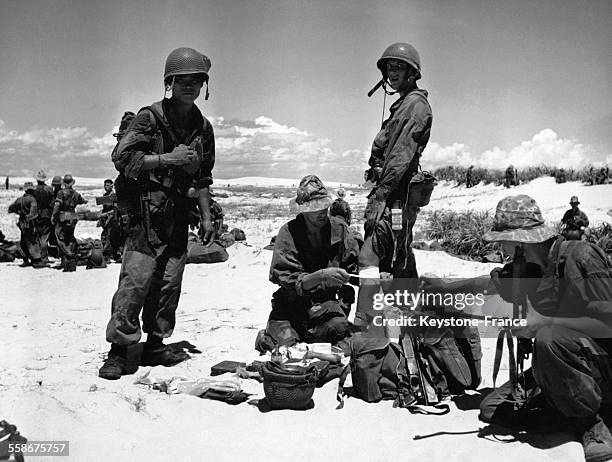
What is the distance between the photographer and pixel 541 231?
352cm

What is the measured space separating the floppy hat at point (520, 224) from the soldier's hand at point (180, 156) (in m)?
2.44

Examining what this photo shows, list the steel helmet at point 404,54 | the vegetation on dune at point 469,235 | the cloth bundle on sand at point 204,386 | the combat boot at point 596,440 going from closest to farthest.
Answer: the combat boot at point 596,440 < the cloth bundle on sand at point 204,386 < the steel helmet at point 404,54 < the vegetation on dune at point 469,235

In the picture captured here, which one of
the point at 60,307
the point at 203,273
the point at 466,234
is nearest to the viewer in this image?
the point at 60,307

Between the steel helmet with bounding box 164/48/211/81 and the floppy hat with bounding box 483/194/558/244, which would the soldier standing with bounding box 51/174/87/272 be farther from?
the floppy hat with bounding box 483/194/558/244

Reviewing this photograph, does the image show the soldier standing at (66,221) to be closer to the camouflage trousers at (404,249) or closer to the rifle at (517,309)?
the camouflage trousers at (404,249)

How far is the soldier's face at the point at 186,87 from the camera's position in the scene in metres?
4.78

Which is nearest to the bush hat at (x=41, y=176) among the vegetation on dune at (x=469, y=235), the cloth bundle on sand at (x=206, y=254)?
the cloth bundle on sand at (x=206, y=254)

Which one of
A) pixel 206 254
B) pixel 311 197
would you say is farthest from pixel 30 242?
pixel 311 197

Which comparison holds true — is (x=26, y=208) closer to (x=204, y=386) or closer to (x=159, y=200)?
(x=159, y=200)

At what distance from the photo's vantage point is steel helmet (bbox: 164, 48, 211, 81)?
4.68 metres

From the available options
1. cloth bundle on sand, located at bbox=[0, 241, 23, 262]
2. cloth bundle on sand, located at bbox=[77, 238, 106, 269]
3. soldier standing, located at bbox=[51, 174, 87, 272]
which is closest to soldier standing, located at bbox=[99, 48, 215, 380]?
cloth bundle on sand, located at bbox=[77, 238, 106, 269]

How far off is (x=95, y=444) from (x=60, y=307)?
460 cm

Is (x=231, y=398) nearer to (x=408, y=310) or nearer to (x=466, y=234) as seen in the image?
(x=408, y=310)

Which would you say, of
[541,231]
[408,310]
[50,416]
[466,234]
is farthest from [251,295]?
[466,234]
